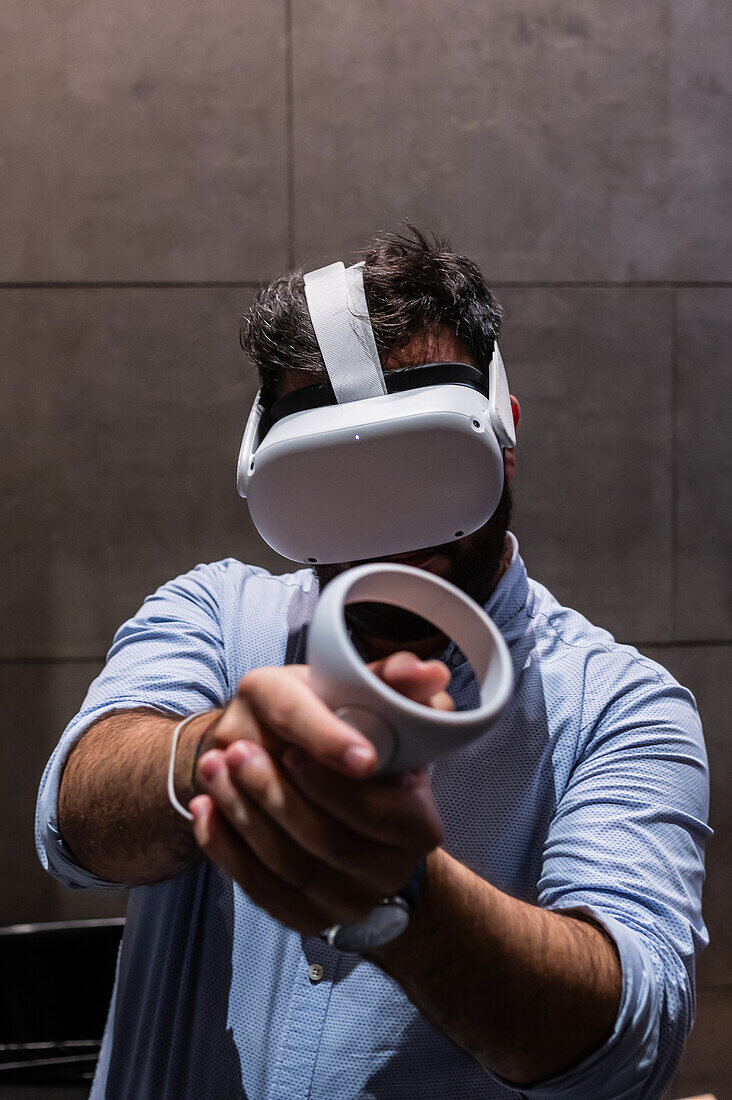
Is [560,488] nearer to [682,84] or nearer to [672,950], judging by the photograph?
[682,84]

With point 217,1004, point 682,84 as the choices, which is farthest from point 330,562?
point 682,84

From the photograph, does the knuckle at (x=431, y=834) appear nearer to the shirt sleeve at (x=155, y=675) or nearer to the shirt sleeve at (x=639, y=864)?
the shirt sleeve at (x=639, y=864)

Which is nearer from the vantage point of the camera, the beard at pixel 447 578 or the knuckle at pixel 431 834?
the knuckle at pixel 431 834

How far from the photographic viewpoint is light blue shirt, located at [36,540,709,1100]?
0.80 metres

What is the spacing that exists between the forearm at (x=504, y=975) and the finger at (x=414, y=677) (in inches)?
7.4

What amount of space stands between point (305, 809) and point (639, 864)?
482 mm

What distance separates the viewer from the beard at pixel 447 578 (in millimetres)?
974

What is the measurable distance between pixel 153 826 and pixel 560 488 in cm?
127

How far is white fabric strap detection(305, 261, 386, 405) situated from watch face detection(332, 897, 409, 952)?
21.2 inches

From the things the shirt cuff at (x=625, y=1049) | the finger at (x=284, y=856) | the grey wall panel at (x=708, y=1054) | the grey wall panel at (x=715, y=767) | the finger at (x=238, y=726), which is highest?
the finger at (x=238, y=726)

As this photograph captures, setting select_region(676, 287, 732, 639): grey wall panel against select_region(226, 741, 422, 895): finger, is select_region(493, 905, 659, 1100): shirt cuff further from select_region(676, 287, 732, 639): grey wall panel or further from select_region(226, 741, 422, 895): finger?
select_region(676, 287, 732, 639): grey wall panel

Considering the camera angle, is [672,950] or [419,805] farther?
[672,950]

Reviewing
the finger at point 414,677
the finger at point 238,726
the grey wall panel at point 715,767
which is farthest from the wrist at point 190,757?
the grey wall panel at point 715,767

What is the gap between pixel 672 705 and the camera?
3.08 ft
